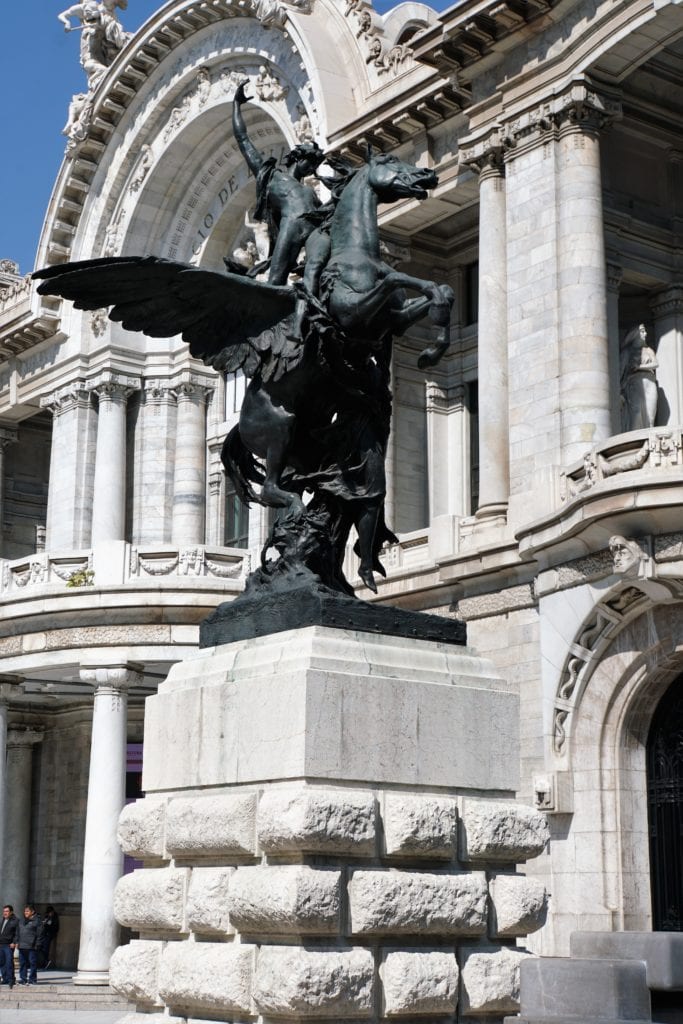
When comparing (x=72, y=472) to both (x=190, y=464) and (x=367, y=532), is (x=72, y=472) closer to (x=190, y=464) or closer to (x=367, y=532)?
(x=190, y=464)

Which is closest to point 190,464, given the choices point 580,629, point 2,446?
point 2,446

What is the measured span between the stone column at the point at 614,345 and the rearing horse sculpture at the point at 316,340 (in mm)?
14626

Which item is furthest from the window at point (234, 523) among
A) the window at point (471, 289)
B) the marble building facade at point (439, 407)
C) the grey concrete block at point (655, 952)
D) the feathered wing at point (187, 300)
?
the feathered wing at point (187, 300)

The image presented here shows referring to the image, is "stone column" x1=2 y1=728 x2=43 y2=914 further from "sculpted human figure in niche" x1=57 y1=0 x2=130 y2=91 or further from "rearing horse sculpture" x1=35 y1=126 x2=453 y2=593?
"rearing horse sculpture" x1=35 y1=126 x2=453 y2=593

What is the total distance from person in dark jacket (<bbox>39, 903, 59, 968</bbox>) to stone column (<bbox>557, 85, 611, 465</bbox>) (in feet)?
53.3

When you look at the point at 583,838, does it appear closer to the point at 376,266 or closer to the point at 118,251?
the point at 376,266

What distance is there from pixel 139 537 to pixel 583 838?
61.6 ft

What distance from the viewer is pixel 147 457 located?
125ft

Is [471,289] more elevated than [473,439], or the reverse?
[471,289]

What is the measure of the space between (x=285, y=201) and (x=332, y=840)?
174 inches

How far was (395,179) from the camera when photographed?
990 cm

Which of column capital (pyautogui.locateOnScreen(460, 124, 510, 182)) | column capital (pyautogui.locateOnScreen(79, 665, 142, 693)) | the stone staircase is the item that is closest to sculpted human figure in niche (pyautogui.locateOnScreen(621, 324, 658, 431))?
column capital (pyautogui.locateOnScreen(460, 124, 510, 182))

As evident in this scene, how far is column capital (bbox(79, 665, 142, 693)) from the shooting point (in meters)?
28.7

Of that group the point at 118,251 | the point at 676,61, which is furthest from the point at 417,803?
the point at 118,251
